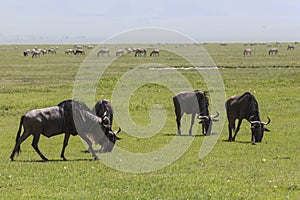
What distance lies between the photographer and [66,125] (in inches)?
690

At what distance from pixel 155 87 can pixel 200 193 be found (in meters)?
29.7

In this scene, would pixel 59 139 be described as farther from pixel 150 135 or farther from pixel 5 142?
pixel 150 135

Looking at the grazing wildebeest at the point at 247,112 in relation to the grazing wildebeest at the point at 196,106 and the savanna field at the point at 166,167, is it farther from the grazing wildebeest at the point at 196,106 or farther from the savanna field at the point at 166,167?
the grazing wildebeest at the point at 196,106

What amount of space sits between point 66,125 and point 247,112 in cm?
881

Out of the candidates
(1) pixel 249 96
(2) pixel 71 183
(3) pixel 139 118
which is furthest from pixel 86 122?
(3) pixel 139 118

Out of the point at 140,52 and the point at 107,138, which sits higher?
the point at 140,52

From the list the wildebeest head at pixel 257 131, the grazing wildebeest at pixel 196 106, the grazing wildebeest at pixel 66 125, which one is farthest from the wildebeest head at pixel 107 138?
A: the wildebeest head at pixel 257 131

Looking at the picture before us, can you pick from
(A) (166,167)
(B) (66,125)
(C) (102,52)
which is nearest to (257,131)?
(A) (166,167)

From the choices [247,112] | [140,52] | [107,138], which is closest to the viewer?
[107,138]

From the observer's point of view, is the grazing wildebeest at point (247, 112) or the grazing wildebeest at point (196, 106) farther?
the grazing wildebeest at point (196, 106)

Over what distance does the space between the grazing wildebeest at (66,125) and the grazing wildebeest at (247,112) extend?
6.71 meters

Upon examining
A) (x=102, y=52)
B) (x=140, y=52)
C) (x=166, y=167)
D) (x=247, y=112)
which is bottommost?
(x=166, y=167)

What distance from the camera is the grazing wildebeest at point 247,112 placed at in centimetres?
2192

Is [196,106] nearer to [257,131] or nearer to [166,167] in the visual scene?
[257,131]
